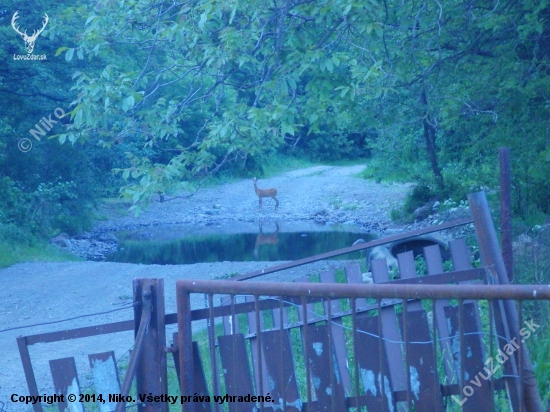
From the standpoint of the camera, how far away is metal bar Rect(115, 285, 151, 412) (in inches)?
119

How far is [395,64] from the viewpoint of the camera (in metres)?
8.26

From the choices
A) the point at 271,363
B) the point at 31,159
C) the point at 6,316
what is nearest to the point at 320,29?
the point at 271,363

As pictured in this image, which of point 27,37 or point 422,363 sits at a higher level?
point 27,37

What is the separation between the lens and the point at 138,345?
3127mm

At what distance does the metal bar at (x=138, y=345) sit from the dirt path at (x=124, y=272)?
1.34 metres

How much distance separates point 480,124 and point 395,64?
4.19m

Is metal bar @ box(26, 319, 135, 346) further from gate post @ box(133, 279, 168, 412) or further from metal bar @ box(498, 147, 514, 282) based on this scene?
metal bar @ box(498, 147, 514, 282)

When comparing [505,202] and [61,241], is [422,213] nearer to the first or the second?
[61,241]

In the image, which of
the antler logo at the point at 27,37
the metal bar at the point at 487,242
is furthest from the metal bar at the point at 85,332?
the antler logo at the point at 27,37

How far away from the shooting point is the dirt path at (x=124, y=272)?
7564 mm

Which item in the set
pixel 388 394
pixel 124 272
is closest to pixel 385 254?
pixel 124 272

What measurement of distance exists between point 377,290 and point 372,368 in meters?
0.66

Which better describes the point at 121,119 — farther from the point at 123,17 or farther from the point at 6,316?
the point at 6,316

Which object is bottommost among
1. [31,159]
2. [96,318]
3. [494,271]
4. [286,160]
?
[494,271]
